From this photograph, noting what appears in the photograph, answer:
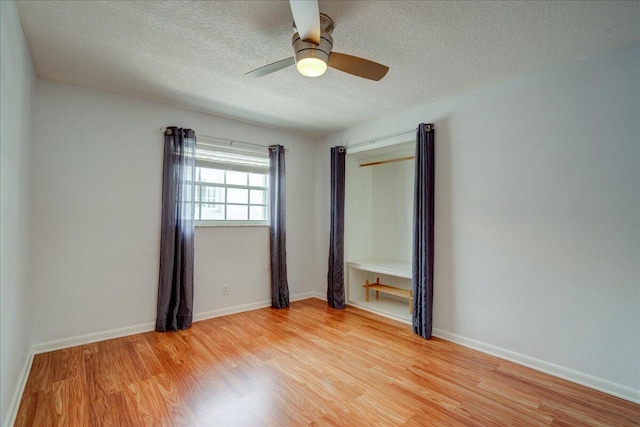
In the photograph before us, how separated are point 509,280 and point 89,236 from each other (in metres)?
3.95

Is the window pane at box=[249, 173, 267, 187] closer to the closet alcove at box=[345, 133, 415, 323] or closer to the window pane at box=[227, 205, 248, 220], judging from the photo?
the window pane at box=[227, 205, 248, 220]

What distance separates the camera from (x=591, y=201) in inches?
87.5

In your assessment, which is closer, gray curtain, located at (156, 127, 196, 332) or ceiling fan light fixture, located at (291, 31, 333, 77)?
ceiling fan light fixture, located at (291, 31, 333, 77)

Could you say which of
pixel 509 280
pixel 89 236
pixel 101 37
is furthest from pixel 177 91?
pixel 509 280

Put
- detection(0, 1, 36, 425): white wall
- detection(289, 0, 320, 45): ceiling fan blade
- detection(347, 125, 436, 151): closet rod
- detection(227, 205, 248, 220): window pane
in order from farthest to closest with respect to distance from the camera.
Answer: detection(227, 205, 248, 220): window pane, detection(347, 125, 436, 151): closet rod, detection(0, 1, 36, 425): white wall, detection(289, 0, 320, 45): ceiling fan blade

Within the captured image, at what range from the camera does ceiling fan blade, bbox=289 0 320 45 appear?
141 cm

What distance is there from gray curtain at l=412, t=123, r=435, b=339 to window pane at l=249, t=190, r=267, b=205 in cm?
206

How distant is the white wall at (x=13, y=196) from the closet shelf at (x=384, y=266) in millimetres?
3273

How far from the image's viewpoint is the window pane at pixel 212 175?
11.9ft

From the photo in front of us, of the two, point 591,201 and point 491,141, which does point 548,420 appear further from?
point 491,141

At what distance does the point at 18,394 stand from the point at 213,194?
7.77 feet

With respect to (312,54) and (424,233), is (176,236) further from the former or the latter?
(424,233)

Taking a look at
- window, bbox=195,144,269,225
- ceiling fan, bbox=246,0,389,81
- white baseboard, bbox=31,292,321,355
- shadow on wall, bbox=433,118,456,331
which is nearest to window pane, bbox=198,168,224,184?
window, bbox=195,144,269,225

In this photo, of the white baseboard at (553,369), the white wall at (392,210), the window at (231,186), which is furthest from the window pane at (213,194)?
the white baseboard at (553,369)
